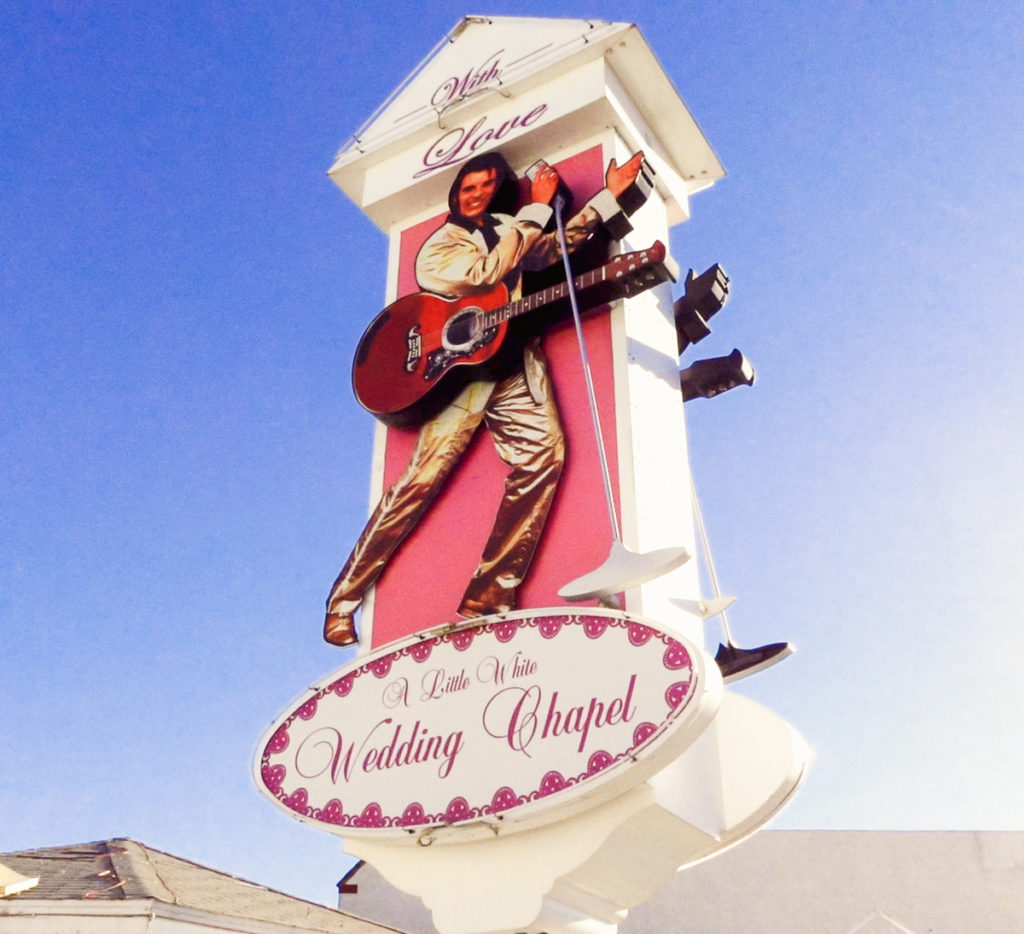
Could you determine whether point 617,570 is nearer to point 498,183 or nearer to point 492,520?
point 492,520

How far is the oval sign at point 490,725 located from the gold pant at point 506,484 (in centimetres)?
70

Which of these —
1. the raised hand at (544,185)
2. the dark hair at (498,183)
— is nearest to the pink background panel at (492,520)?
the raised hand at (544,185)

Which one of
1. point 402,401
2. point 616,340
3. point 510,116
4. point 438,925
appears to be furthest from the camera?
point 510,116

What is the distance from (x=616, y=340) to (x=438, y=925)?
160 inches

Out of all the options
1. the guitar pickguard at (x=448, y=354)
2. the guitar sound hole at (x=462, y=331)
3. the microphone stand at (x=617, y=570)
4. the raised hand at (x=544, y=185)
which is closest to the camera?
the microphone stand at (x=617, y=570)

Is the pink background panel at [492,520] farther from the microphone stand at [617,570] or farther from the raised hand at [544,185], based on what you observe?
the raised hand at [544,185]

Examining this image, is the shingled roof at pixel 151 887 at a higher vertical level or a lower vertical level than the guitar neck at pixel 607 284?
lower

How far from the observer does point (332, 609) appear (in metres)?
8.23

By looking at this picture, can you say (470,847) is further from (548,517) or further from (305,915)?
(305,915)

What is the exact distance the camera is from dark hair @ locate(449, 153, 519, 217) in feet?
29.6

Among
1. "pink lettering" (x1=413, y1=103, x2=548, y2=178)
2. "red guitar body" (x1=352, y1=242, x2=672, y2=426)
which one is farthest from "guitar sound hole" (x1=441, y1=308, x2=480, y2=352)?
"pink lettering" (x1=413, y1=103, x2=548, y2=178)

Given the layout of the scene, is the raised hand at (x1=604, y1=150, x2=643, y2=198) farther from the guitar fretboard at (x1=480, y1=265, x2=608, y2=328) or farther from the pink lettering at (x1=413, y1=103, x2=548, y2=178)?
the pink lettering at (x1=413, y1=103, x2=548, y2=178)

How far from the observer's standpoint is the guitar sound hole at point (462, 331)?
8.42 m

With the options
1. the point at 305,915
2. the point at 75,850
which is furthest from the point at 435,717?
the point at 75,850
